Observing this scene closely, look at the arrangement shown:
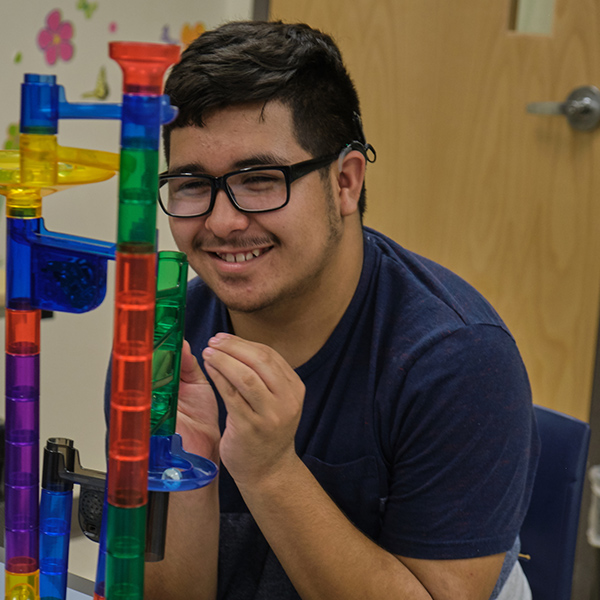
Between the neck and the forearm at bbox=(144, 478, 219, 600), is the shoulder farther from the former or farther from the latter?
the forearm at bbox=(144, 478, 219, 600)

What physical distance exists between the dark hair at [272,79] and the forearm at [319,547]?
41 centimetres

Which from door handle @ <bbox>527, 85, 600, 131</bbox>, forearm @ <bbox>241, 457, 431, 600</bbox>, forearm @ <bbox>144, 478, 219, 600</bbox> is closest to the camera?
forearm @ <bbox>241, 457, 431, 600</bbox>

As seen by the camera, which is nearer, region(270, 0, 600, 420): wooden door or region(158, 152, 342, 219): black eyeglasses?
region(158, 152, 342, 219): black eyeglasses

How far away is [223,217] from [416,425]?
33cm

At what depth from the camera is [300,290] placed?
1062 millimetres

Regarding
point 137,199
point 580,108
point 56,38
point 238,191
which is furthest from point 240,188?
point 56,38

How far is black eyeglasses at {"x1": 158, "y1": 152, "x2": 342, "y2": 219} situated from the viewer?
3.07ft

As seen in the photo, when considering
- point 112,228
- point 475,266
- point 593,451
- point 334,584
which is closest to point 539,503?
point 334,584

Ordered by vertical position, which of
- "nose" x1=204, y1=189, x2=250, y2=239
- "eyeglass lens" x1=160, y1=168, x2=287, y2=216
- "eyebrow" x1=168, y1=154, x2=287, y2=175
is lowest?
"nose" x1=204, y1=189, x2=250, y2=239

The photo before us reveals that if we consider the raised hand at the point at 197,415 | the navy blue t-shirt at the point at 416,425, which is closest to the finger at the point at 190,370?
the raised hand at the point at 197,415

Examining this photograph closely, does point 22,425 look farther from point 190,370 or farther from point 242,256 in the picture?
point 242,256

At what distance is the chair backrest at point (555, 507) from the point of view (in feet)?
3.55

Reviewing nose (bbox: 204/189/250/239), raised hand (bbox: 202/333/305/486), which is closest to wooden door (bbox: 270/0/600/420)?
nose (bbox: 204/189/250/239)

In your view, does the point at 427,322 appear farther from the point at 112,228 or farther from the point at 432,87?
the point at 112,228
